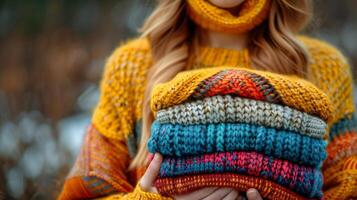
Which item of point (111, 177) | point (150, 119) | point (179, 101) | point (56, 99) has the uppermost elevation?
point (179, 101)

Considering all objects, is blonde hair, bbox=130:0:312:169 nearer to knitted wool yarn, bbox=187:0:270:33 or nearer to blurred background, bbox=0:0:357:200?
knitted wool yarn, bbox=187:0:270:33

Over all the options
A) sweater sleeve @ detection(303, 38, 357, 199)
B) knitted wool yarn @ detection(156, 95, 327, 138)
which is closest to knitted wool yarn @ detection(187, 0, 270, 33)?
sweater sleeve @ detection(303, 38, 357, 199)

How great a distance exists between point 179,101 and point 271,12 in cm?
56

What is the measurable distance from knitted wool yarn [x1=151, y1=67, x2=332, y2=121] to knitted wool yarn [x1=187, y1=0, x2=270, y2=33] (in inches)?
12.7

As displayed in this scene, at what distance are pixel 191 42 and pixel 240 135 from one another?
0.58 m

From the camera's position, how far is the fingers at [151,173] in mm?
1649

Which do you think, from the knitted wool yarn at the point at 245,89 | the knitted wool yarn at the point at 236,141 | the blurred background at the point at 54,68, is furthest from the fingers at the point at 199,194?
the blurred background at the point at 54,68

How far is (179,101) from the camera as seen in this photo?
5.34ft

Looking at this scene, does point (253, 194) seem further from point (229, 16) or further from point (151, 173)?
point (229, 16)

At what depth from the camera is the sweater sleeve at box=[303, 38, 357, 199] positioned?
1.89 m

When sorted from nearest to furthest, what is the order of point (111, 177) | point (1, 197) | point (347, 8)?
point (111, 177) < point (1, 197) < point (347, 8)

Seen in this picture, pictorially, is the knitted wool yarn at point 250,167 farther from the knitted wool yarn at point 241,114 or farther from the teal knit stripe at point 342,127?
the teal knit stripe at point 342,127

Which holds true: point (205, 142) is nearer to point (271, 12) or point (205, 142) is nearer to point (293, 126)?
point (293, 126)

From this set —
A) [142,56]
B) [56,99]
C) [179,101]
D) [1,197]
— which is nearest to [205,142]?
[179,101]
